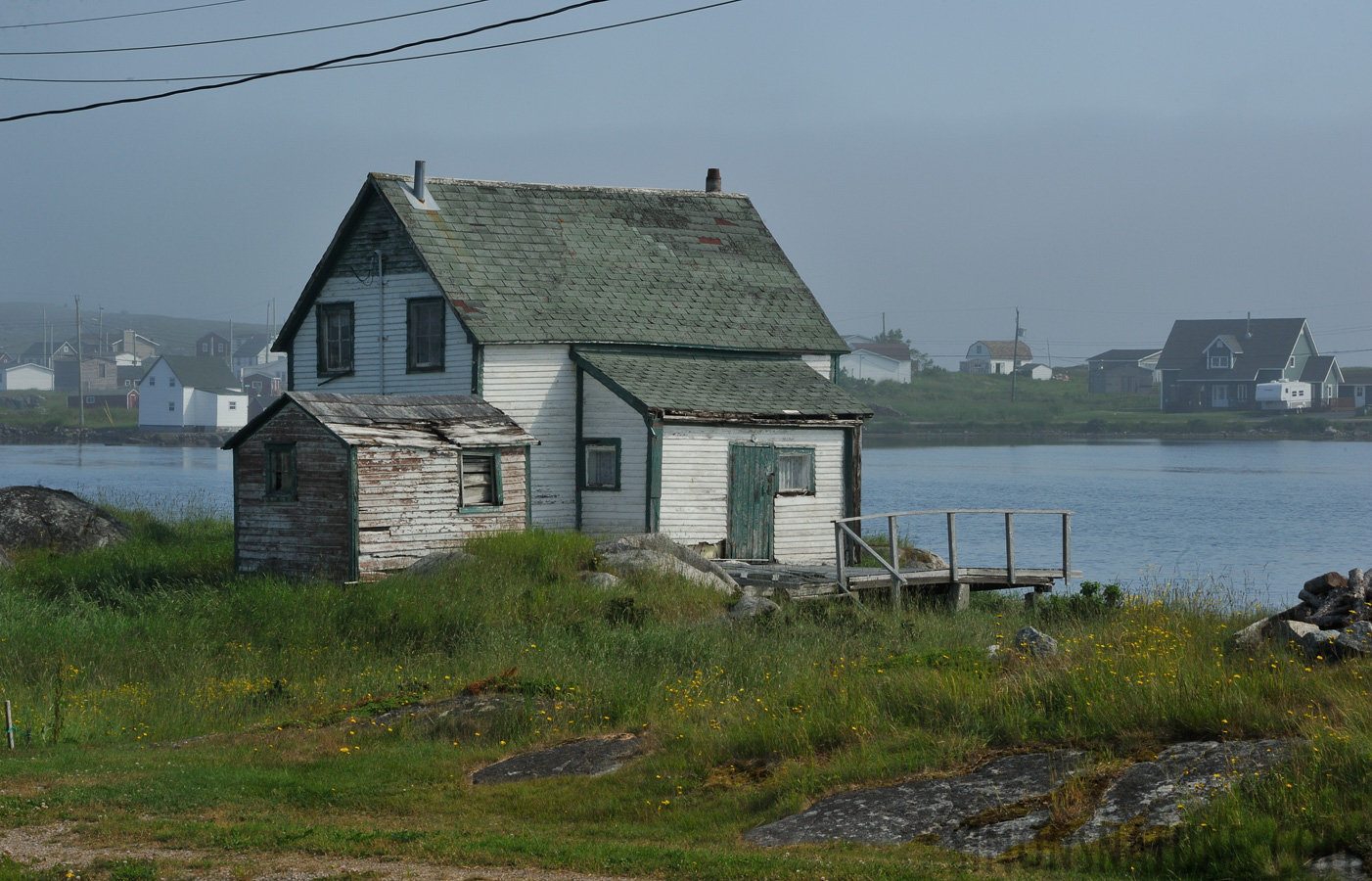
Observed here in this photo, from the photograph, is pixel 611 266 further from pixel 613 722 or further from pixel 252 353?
pixel 252 353

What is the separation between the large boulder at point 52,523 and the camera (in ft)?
97.1

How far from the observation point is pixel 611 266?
30.9m

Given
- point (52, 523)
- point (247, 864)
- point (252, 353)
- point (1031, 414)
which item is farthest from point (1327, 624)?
point (252, 353)

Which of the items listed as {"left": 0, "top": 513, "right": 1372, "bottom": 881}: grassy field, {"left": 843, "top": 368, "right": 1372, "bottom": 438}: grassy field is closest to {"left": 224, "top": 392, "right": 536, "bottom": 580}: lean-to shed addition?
{"left": 0, "top": 513, "right": 1372, "bottom": 881}: grassy field

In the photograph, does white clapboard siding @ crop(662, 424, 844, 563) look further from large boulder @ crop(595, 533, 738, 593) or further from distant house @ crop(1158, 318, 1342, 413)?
distant house @ crop(1158, 318, 1342, 413)

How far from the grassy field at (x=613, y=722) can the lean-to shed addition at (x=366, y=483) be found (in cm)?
248

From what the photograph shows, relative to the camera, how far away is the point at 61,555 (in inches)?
1140

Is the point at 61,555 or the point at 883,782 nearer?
the point at 883,782

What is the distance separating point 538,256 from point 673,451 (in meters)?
6.20

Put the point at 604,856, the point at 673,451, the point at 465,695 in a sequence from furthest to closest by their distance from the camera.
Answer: the point at 673,451 < the point at 465,695 < the point at 604,856

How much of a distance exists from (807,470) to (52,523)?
55.6ft

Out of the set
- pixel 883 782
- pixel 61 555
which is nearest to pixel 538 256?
pixel 61 555

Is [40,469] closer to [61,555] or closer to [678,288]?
[61,555]

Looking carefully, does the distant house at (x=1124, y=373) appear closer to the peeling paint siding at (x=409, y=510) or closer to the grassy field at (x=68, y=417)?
the grassy field at (x=68, y=417)
